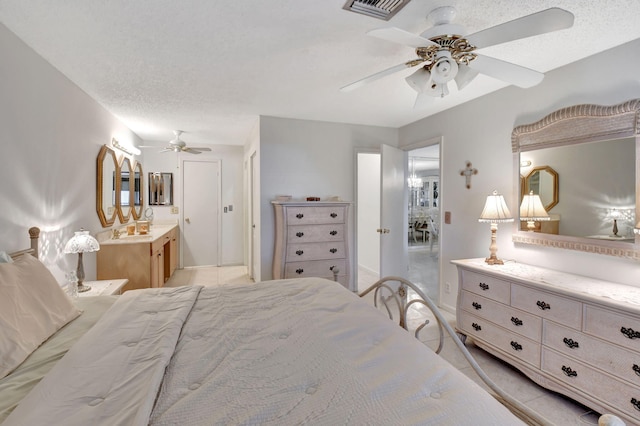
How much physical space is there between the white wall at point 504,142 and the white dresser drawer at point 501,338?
2.24 feet

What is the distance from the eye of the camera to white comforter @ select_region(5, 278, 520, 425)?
0.83 metres

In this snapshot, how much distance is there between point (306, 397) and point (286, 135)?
3399mm

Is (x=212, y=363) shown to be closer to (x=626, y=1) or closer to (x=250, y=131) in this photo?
(x=626, y=1)

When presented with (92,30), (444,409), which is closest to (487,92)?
(444,409)

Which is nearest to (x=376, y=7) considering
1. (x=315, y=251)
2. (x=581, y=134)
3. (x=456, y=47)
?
(x=456, y=47)

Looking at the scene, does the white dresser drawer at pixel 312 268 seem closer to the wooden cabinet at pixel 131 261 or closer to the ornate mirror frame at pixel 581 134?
the wooden cabinet at pixel 131 261

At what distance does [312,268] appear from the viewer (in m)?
3.67

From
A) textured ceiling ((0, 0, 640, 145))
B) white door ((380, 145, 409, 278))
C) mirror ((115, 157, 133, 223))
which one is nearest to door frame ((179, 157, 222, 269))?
mirror ((115, 157, 133, 223))

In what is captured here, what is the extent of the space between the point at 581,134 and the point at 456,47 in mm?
1379

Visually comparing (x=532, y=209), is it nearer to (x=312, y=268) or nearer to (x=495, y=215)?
(x=495, y=215)

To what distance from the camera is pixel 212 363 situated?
1101 millimetres

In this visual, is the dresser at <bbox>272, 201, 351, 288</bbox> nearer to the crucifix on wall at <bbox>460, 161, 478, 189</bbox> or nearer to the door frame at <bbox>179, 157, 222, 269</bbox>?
the crucifix on wall at <bbox>460, 161, 478, 189</bbox>

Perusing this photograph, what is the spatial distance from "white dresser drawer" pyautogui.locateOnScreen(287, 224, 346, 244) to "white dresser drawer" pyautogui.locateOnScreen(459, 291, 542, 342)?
5.05 ft

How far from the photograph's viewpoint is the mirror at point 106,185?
3352mm
